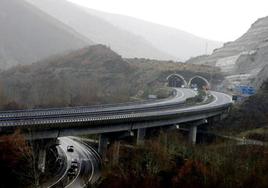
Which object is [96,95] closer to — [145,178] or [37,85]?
[37,85]

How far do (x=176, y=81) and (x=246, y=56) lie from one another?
2544 cm

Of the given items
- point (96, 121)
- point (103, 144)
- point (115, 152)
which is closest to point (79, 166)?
point (115, 152)

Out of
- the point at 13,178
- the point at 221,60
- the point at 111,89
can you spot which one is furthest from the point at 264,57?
the point at 13,178

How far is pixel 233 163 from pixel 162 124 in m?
23.2

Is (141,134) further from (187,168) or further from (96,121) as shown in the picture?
(187,168)

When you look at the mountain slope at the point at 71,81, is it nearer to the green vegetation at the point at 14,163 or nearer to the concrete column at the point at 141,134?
the concrete column at the point at 141,134

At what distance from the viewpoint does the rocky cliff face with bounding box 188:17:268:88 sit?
132 meters

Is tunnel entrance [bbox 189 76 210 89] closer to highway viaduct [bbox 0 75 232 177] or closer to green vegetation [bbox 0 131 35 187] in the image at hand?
highway viaduct [bbox 0 75 232 177]

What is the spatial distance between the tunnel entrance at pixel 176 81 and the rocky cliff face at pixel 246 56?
15.7 meters

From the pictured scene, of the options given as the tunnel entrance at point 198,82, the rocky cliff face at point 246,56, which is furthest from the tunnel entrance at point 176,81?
the rocky cliff face at point 246,56

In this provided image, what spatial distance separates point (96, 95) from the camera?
4338 inches

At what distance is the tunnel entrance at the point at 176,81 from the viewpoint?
135m

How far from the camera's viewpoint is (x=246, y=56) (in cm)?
14250

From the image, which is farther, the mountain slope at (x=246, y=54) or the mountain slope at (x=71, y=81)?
the mountain slope at (x=246, y=54)
